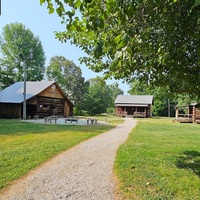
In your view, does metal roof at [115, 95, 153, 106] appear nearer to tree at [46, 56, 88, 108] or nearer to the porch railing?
Result: the porch railing

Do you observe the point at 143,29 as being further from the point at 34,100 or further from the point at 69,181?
the point at 34,100

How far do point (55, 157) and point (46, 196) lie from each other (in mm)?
3137

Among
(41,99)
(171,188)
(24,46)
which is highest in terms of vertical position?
(24,46)

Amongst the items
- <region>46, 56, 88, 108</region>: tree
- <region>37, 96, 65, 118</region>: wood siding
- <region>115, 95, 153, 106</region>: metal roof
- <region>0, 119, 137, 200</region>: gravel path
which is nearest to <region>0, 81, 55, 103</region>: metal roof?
<region>37, 96, 65, 118</region>: wood siding

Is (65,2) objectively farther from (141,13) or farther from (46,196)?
(46,196)

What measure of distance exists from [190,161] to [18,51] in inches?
1796

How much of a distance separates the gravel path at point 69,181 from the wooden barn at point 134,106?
130 feet

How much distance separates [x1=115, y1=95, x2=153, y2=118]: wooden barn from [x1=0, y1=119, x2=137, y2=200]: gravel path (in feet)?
130

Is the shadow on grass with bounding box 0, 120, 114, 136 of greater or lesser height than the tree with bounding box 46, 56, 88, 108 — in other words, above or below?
below

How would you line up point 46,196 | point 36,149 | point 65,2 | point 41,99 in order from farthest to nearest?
point 41,99, point 36,149, point 46,196, point 65,2

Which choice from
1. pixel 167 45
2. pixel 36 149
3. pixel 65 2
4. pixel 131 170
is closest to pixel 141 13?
pixel 167 45

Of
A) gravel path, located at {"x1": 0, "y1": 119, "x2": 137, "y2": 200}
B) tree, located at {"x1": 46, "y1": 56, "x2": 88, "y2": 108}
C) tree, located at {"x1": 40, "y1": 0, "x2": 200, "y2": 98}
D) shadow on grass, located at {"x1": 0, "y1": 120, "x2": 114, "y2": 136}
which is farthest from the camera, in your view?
tree, located at {"x1": 46, "y1": 56, "x2": 88, "y2": 108}

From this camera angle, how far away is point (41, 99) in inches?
1178

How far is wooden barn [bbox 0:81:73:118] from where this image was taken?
90.7 ft
